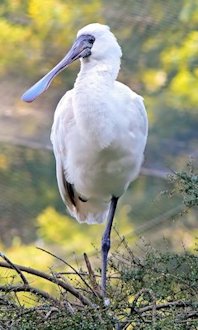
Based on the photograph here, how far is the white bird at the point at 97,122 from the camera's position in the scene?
3064 millimetres

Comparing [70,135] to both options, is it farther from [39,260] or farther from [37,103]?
[37,103]

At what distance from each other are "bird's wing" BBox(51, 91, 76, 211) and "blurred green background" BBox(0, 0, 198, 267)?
0.70 m

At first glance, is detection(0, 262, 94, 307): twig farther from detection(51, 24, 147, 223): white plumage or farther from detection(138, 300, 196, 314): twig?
detection(51, 24, 147, 223): white plumage

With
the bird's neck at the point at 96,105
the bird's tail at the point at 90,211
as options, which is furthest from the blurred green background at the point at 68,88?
the bird's neck at the point at 96,105

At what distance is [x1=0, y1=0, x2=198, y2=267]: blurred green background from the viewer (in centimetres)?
426

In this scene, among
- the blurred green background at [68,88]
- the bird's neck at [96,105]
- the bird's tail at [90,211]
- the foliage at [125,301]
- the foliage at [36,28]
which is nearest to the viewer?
the foliage at [125,301]

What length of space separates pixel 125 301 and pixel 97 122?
2.33ft

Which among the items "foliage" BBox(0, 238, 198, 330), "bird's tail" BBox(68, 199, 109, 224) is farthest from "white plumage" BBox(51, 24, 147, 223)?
"foliage" BBox(0, 238, 198, 330)

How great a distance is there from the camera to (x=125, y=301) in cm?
248

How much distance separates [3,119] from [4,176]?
24cm

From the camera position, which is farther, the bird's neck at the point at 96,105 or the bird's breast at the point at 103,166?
the bird's breast at the point at 103,166

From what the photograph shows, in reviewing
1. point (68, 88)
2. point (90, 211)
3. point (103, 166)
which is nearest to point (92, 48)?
point (103, 166)

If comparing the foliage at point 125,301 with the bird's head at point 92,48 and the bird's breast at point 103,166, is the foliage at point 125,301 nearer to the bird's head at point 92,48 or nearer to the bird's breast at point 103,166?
the bird's breast at point 103,166

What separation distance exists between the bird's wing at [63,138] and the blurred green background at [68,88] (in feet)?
2.29
